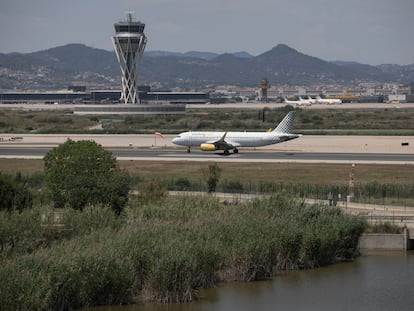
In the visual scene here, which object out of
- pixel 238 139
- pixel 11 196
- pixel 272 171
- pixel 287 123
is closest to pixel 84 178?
pixel 11 196

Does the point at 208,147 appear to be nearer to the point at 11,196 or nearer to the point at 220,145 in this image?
the point at 220,145

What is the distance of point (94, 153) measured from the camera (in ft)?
268

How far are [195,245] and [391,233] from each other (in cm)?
2131

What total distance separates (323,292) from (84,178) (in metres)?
23.8

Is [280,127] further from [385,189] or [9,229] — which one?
[9,229]

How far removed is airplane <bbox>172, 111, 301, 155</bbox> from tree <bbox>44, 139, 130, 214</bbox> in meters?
55.8

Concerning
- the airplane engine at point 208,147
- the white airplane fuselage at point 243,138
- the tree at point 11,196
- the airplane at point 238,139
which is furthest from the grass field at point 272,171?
the tree at point 11,196

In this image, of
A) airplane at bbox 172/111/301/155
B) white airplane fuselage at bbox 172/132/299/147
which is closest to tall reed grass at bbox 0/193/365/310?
airplane at bbox 172/111/301/155

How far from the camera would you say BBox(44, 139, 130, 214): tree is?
250 feet

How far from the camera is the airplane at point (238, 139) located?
139750mm

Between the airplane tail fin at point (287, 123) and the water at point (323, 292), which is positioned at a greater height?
the airplane tail fin at point (287, 123)

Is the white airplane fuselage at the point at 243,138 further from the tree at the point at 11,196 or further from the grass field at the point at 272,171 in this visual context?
the tree at the point at 11,196

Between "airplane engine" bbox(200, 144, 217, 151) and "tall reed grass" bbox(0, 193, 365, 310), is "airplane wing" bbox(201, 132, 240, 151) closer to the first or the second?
"airplane engine" bbox(200, 144, 217, 151)

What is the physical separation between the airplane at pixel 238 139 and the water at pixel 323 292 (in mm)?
70013
